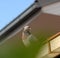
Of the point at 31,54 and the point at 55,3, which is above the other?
the point at 55,3

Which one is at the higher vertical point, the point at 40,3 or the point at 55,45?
the point at 40,3

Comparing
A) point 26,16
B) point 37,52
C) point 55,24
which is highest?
point 26,16

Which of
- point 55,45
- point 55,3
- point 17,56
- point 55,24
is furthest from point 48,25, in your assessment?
point 17,56

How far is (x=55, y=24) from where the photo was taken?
11.6 feet

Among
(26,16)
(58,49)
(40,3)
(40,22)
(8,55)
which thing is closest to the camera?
(8,55)

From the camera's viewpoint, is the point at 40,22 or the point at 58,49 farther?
the point at 40,22

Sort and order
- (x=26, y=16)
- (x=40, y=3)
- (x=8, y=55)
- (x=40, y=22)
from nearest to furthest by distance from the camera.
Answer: (x=8, y=55)
(x=40, y=3)
(x=26, y=16)
(x=40, y=22)

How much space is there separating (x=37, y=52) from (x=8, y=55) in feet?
0.13

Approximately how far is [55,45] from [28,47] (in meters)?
1.60

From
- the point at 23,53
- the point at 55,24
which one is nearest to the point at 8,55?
the point at 23,53

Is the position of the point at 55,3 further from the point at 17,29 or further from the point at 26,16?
the point at 17,29

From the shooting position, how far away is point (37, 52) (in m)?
0.30

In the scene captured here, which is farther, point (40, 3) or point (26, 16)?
point (26, 16)

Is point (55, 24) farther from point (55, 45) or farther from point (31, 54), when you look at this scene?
point (31, 54)
